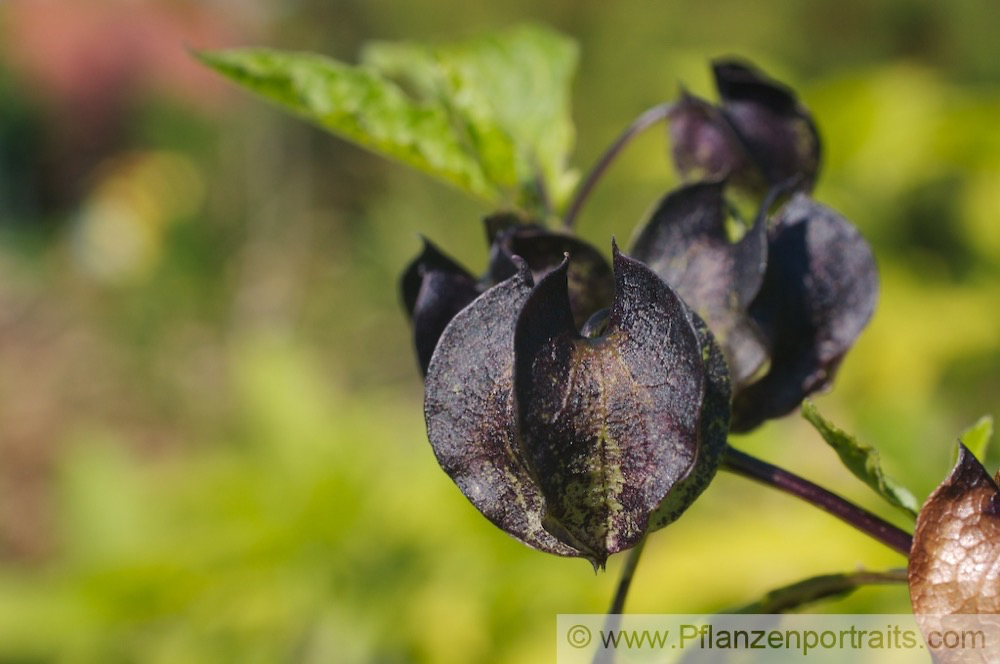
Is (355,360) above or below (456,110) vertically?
below

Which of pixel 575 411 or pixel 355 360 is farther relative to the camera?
pixel 355 360

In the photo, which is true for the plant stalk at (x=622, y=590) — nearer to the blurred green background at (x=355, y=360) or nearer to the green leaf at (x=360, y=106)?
the green leaf at (x=360, y=106)

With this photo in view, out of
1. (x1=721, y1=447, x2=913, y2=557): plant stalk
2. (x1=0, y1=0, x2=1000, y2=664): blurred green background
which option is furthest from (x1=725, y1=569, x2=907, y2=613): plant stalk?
(x1=0, y1=0, x2=1000, y2=664): blurred green background

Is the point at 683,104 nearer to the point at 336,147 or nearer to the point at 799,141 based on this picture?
the point at 799,141

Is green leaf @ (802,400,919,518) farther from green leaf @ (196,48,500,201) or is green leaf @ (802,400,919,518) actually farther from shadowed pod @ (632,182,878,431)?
green leaf @ (196,48,500,201)

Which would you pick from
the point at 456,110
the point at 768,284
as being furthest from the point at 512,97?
the point at 768,284

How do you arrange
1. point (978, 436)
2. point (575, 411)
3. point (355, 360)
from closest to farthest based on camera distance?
1. point (575, 411)
2. point (978, 436)
3. point (355, 360)

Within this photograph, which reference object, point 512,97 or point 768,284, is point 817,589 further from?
point 512,97
